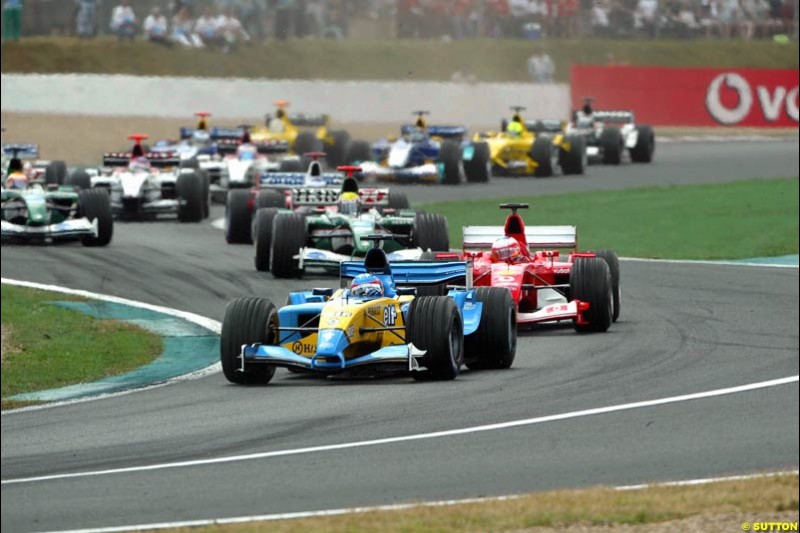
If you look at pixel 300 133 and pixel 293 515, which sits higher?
pixel 300 133

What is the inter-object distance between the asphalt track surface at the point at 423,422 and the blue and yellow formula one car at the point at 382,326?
2.89 feet

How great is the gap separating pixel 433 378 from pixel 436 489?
926cm

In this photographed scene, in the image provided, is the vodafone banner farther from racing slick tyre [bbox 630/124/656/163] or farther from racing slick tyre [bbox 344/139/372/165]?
racing slick tyre [bbox 344/139/372/165]

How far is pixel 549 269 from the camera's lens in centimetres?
1218

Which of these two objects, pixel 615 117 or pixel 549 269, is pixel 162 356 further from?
pixel 615 117

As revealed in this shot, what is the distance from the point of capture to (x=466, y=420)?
2414 centimetres

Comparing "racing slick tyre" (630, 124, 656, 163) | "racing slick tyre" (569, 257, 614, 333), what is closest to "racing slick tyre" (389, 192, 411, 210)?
"racing slick tyre" (569, 257, 614, 333)

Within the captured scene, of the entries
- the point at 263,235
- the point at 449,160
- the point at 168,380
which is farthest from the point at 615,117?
the point at 263,235

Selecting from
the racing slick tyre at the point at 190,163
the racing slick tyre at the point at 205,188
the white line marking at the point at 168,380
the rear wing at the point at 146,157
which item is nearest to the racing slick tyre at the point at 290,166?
the racing slick tyre at the point at 190,163

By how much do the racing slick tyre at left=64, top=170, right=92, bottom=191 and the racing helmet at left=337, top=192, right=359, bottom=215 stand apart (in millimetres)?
31767

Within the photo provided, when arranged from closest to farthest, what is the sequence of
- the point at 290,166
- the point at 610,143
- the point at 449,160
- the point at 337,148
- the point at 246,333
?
the point at 246,333, the point at 449,160, the point at 610,143, the point at 290,166, the point at 337,148

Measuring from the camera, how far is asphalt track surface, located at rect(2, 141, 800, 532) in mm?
20688

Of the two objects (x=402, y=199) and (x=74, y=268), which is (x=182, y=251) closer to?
(x=74, y=268)

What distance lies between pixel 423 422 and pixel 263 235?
7.16 metres
